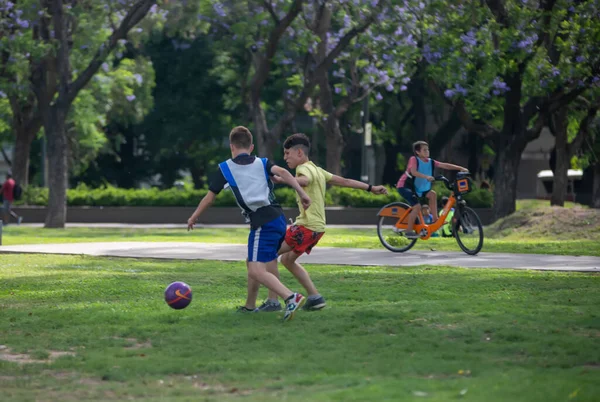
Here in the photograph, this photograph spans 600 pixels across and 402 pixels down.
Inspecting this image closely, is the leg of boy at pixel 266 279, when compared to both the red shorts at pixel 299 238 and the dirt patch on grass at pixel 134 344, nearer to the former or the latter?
the red shorts at pixel 299 238

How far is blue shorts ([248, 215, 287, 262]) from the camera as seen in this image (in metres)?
9.28

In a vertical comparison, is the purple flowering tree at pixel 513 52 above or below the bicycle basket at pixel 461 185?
above

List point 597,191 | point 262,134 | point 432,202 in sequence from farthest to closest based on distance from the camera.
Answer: point 597,191, point 262,134, point 432,202

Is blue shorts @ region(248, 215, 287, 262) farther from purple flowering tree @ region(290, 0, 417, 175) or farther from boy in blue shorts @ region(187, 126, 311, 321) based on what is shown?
purple flowering tree @ region(290, 0, 417, 175)

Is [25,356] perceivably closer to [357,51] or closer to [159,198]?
[357,51]

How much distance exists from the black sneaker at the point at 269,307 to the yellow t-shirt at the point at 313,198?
0.76 m

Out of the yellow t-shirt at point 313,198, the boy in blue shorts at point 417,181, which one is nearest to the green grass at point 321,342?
the yellow t-shirt at point 313,198

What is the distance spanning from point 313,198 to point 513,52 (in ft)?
56.7

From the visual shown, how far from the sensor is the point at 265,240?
9.30m

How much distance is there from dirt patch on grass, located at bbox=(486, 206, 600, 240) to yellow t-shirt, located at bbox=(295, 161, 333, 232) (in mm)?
11828

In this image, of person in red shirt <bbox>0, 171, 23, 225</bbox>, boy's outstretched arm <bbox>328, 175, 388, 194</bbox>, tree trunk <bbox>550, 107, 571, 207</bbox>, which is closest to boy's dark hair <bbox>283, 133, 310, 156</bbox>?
boy's outstretched arm <bbox>328, 175, 388, 194</bbox>

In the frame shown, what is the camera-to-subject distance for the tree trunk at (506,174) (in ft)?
95.3

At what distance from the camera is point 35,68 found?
31344 mm

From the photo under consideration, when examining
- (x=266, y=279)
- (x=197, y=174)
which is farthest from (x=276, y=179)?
(x=197, y=174)
